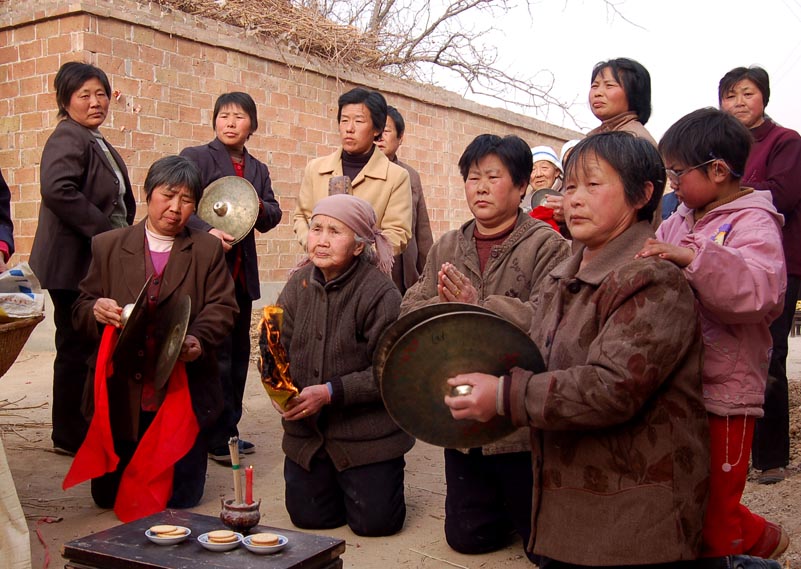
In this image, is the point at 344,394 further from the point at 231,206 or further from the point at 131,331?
the point at 231,206

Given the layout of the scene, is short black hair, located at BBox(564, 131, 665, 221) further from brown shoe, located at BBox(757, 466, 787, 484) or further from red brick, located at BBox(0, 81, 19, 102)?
red brick, located at BBox(0, 81, 19, 102)

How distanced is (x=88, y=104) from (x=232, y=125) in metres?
0.84

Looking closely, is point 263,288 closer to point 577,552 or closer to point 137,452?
point 137,452

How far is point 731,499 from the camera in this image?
2531mm

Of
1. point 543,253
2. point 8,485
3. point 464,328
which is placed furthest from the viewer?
point 543,253

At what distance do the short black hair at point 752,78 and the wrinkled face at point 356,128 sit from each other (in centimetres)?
198

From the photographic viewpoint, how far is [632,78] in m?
4.30

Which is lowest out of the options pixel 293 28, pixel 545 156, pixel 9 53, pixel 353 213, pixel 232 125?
pixel 353 213

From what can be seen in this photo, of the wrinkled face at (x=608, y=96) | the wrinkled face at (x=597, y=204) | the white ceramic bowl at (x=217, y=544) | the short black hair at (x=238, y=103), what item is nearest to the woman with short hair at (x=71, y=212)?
the short black hair at (x=238, y=103)

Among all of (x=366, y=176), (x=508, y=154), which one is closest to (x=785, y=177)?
(x=508, y=154)

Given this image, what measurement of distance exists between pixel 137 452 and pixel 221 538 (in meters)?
1.51

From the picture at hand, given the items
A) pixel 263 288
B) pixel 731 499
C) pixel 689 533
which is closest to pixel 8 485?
pixel 689 533

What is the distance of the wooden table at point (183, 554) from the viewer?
2604 millimetres

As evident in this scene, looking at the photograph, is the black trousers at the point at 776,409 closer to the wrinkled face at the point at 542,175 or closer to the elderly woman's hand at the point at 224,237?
the wrinkled face at the point at 542,175
